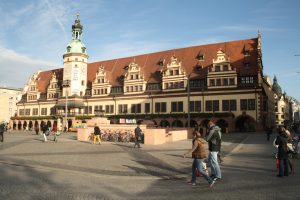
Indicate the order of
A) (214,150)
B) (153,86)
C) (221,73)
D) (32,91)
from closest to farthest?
(214,150) < (221,73) < (153,86) < (32,91)

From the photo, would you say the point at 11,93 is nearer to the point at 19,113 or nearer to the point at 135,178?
the point at 19,113

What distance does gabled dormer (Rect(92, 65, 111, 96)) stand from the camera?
6600 cm

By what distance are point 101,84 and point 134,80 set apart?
9.34m

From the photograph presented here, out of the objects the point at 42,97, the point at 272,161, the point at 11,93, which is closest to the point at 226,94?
the point at 272,161

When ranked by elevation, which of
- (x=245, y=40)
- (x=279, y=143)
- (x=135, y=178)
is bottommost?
(x=135, y=178)

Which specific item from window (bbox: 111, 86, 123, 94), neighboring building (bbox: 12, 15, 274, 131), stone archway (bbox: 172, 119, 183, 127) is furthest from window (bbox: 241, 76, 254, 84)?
window (bbox: 111, 86, 123, 94)

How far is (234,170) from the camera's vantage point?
1316 cm

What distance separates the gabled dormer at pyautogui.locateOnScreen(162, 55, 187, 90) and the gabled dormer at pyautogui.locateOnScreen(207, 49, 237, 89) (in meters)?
5.34

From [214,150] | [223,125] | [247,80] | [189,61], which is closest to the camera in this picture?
[214,150]

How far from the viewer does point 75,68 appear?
6888 cm

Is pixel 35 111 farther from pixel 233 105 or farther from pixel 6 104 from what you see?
pixel 233 105

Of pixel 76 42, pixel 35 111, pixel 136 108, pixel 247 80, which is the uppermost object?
pixel 76 42

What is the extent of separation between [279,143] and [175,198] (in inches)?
232

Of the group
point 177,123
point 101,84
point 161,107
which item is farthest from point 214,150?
point 101,84
